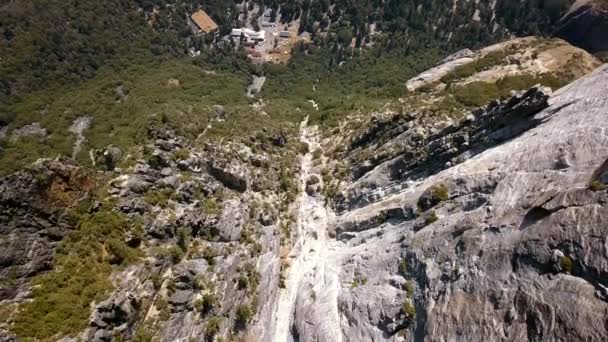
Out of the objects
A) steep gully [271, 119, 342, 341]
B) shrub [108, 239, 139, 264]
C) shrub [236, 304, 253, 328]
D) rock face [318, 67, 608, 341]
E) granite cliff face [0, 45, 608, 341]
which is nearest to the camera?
rock face [318, 67, 608, 341]

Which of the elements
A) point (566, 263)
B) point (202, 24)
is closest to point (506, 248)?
point (566, 263)

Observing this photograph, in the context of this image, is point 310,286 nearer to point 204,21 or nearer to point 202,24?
point 202,24

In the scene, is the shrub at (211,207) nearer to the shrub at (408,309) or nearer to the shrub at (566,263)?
the shrub at (408,309)

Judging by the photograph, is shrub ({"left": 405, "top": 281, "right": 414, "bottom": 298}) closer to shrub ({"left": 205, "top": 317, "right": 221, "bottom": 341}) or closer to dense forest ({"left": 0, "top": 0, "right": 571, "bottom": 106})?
shrub ({"left": 205, "top": 317, "right": 221, "bottom": 341})

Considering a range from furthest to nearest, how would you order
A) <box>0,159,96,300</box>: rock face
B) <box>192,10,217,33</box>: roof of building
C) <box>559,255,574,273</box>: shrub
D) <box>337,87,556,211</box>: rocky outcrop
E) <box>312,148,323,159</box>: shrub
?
<box>192,10,217,33</box>: roof of building, <box>312,148,323,159</box>: shrub, <box>337,87,556,211</box>: rocky outcrop, <box>0,159,96,300</box>: rock face, <box>559,255,574,273</box>: shrub

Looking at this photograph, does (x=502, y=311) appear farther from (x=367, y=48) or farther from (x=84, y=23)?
(x=84, y=23)

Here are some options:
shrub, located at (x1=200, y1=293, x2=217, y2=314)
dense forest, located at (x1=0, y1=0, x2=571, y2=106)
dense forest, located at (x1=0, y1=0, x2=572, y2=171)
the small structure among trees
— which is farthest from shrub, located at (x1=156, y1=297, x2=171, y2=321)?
the small structure among trees

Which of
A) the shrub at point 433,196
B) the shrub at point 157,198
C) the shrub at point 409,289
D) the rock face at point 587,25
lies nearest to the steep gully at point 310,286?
the shrub at point 409,289
